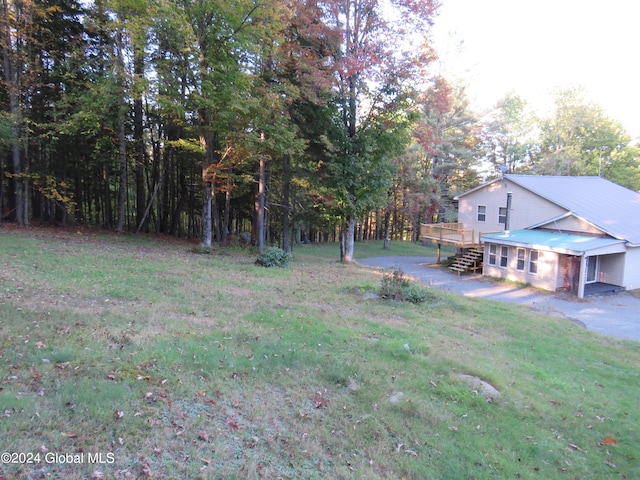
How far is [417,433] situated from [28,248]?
11.9 meters

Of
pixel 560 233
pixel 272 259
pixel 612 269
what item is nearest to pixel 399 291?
pixel 272 259

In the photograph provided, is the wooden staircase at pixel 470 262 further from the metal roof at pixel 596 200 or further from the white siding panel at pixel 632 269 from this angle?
the white siding panel at pixel 632 269

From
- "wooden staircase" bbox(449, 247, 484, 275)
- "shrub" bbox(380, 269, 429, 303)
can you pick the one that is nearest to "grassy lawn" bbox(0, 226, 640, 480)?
"shrub" bbox(380, 269, 429, 303)

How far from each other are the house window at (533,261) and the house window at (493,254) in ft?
6.88

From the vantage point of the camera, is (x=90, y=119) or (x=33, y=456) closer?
(x=33, y=456)

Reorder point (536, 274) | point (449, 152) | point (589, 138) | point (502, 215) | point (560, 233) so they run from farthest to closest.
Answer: point (589, 138) < point (449, 152) < point (502, 215) < point (560, 233) < point (536, 274)

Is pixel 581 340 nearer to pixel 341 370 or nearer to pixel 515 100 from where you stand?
pixel 341 370

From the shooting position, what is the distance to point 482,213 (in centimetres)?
2530

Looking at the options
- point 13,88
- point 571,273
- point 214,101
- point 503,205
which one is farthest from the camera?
point 503,205

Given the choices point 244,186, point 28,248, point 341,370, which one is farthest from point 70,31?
point 341,370

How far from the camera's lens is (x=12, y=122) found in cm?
1370

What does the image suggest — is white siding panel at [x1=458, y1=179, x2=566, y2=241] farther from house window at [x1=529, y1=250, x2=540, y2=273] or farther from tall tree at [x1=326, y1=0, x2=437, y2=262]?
tall tree at [x1=326, y1=0, x2=437, y2=262]

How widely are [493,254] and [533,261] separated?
251cm

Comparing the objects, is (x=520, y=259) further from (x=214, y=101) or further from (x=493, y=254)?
(x=214, y=101)
